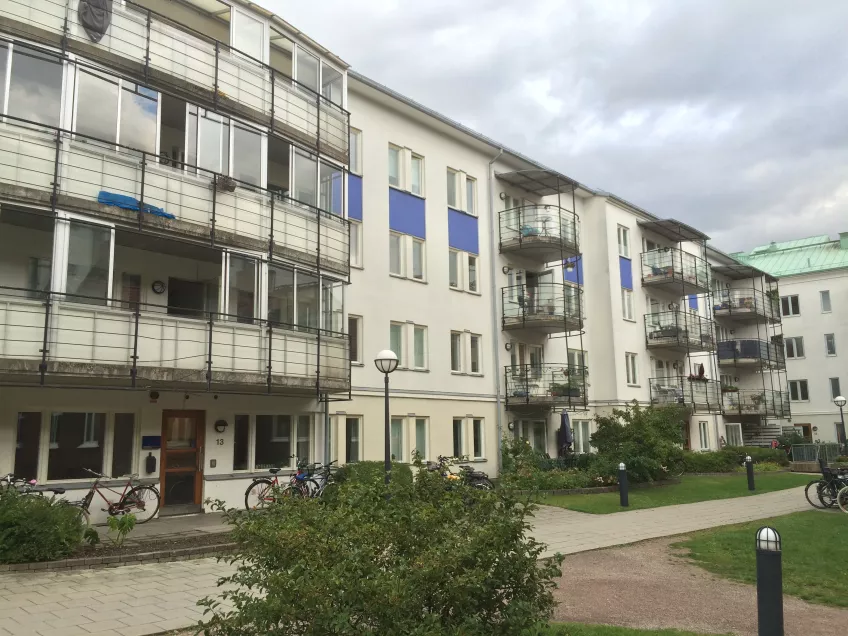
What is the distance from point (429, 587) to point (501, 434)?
21.7m

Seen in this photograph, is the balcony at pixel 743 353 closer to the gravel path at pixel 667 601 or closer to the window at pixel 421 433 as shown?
the window at pixel 421 433

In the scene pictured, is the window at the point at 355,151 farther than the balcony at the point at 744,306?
No

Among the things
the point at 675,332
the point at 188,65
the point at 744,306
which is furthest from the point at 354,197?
the point at 744,306

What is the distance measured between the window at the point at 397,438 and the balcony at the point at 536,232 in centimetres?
878

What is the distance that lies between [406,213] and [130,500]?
13477 millimetres

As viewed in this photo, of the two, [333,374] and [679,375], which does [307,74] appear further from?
[679,375]

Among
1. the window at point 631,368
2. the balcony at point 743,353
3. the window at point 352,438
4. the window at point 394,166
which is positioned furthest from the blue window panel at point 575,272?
the balcony at point 743,353

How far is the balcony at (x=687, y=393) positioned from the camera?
3525 centimetres

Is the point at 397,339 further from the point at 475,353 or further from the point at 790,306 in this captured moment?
the point at 790,306

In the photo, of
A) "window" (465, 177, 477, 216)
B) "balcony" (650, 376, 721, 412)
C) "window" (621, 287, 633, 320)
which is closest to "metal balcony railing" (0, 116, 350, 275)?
"window" (465, 177, 477, 216)

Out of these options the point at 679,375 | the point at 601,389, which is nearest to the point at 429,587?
the point at 601,389

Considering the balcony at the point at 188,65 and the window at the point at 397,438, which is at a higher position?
the balcony at the point at 188,65

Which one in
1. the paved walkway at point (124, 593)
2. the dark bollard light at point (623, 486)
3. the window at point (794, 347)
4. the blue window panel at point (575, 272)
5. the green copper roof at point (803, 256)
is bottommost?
the paved walkway at point (124, 593)

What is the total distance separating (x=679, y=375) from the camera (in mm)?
36000
